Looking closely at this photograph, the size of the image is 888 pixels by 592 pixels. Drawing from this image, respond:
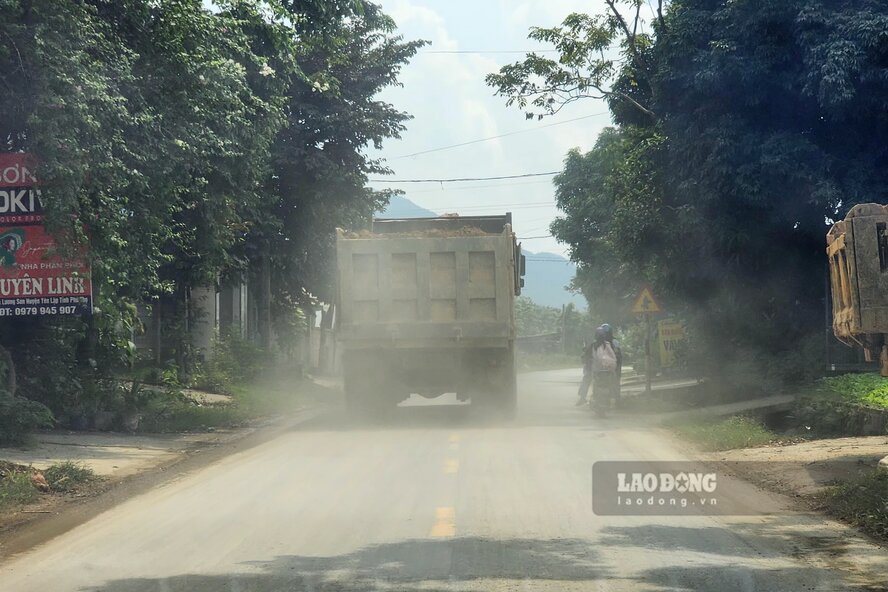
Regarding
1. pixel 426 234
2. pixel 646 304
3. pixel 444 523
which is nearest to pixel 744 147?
pixel 646 304

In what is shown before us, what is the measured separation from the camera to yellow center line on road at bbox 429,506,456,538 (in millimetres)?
8303

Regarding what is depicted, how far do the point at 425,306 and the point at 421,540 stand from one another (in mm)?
10425

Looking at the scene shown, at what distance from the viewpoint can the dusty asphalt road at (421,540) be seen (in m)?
6.79

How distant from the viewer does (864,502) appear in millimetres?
9266

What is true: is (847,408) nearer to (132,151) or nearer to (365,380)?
(365,380)

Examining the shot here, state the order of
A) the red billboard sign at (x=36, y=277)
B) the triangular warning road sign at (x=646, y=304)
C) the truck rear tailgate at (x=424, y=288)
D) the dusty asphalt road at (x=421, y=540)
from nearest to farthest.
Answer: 1. the dusty asphalt road at (x=421, y=540)
2. the red billboard sign at (x=36, y=277)
3. the truck rear tailgate at (x=424, y=288)
4. the triangular warning road sign at (x=646, y=304)

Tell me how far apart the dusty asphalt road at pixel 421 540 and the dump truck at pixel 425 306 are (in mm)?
5342

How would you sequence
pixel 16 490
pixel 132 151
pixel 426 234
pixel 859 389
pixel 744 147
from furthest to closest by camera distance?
1. pixel 744 147
2. pixel 426 234
3. pixel 859 389
4. pixel 132 151
5. pixel 16 490

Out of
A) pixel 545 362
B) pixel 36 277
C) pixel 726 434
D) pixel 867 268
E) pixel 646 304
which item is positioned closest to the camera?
pixel 867 268

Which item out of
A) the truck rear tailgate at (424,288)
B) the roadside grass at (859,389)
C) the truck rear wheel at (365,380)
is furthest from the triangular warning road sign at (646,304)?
the truck rear wheel at (365,380)

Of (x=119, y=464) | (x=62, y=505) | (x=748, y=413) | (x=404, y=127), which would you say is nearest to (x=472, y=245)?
(x=748, y=413)

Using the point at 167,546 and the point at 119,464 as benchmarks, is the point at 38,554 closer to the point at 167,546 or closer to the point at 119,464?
the point at 167,546

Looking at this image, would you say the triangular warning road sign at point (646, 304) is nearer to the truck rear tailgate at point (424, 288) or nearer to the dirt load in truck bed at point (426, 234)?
the dirt load in truck bed at point (426, 234)

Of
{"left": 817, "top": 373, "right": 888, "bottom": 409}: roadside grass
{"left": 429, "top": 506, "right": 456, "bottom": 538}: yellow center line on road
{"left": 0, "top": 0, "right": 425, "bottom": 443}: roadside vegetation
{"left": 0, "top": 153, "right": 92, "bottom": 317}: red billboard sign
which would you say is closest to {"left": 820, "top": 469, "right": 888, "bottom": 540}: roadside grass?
{"left": 429, "top": 506, "right": 456, "bottom": 538}: yellow center line on road
